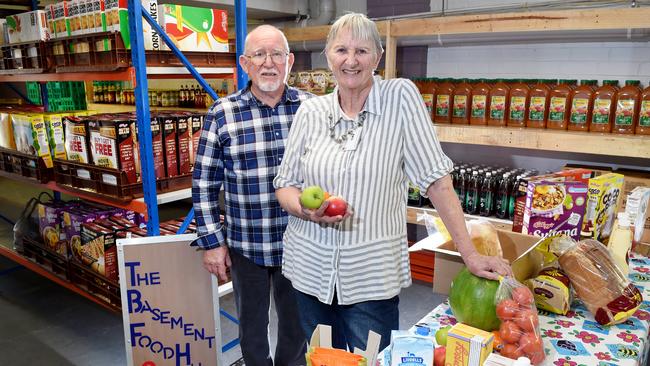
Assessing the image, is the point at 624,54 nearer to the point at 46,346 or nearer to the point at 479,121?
the point at 479,121

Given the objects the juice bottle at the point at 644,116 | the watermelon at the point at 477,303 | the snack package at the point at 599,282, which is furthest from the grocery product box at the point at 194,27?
the juice bottle at the point at 644,116

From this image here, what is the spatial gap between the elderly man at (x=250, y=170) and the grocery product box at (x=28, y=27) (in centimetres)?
160

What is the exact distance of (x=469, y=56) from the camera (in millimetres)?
3836

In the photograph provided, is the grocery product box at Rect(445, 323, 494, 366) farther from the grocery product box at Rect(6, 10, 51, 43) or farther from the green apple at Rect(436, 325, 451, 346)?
the grocery product box at Rect(6, 10, 51, 43)

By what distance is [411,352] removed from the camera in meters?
1.03

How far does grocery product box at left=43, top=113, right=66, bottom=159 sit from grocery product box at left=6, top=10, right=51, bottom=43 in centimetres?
47

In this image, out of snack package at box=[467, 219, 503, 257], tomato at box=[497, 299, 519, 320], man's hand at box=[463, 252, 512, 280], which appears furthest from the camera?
snack package at box=[467, 219, 503, 257]

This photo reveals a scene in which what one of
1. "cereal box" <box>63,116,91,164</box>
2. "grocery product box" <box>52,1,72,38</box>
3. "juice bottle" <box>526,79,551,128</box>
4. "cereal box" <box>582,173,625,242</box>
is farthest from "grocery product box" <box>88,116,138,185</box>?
"juice bottle" <box>526,79,551,128</box>

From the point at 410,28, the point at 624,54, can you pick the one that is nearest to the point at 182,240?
the point at 410,28

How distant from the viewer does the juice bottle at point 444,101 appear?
349cm

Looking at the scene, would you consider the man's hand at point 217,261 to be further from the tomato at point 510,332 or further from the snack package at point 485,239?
the tomato at point 510,332

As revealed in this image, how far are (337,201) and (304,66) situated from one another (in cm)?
382

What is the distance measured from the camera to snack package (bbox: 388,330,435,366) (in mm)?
1021

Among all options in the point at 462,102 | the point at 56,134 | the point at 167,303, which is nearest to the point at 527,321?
the point at 167,303
